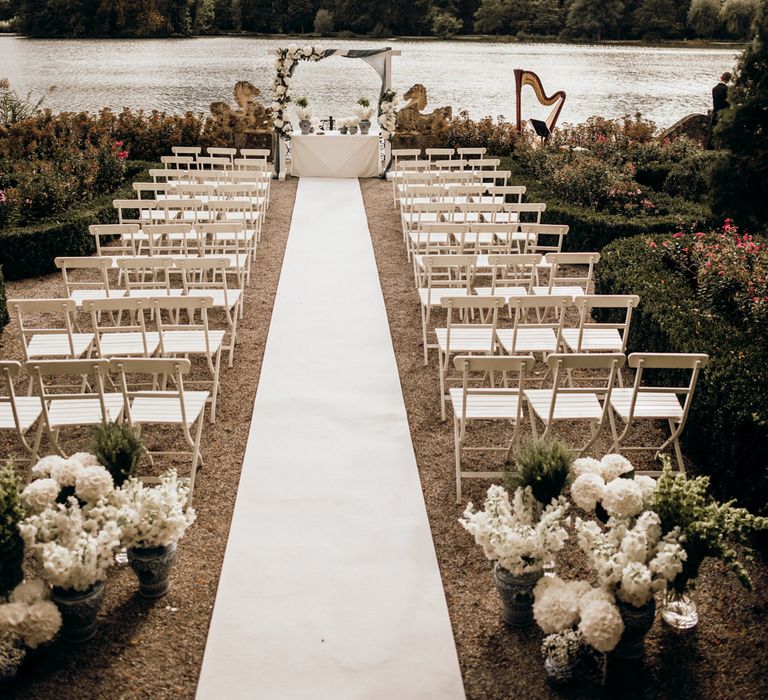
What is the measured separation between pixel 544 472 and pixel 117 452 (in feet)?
7.40

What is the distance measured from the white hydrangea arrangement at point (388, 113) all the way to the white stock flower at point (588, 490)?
13.5m

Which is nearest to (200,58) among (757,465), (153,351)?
(153,351)

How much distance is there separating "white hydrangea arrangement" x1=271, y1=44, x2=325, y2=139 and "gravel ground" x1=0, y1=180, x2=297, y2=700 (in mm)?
10874

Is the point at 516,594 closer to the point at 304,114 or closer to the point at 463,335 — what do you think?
the point at 463,335

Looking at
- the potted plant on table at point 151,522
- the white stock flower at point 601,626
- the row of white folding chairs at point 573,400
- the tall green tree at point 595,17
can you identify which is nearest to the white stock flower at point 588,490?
the white stock flower at point 601,626

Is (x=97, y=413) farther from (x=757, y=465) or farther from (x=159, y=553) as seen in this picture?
(x=757, y=465)

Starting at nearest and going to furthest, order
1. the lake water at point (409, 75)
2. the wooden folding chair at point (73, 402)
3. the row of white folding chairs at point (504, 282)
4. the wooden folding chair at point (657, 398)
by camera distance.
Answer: the wooden folding chair at point (73, 402) < the wooden folding chair at point (657, 398) < the row of white folding chairs at point (504, 282) < the lake water at point (409, 75)

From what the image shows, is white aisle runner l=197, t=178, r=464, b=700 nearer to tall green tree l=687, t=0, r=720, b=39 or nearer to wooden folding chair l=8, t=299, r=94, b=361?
wooden folding chair l=8, t=299, r=94, b=361

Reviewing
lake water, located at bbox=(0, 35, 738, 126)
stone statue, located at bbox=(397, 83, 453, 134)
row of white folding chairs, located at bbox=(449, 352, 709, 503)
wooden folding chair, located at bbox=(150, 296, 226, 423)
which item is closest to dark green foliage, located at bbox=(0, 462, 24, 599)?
wooden folding chair, located at bbox=(150, 296, 226, 423)

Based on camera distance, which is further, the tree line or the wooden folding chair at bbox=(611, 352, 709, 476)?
the tree line

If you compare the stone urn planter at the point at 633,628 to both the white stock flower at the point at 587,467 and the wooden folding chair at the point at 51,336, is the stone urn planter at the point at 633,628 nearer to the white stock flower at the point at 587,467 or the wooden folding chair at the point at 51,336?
the white stock flower at the point at 587,467

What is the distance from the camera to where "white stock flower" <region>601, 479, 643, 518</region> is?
12.3 ft

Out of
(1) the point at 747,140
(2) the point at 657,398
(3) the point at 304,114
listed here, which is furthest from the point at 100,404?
(3) the point at 304,114

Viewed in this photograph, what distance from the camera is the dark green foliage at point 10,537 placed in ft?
11.8
